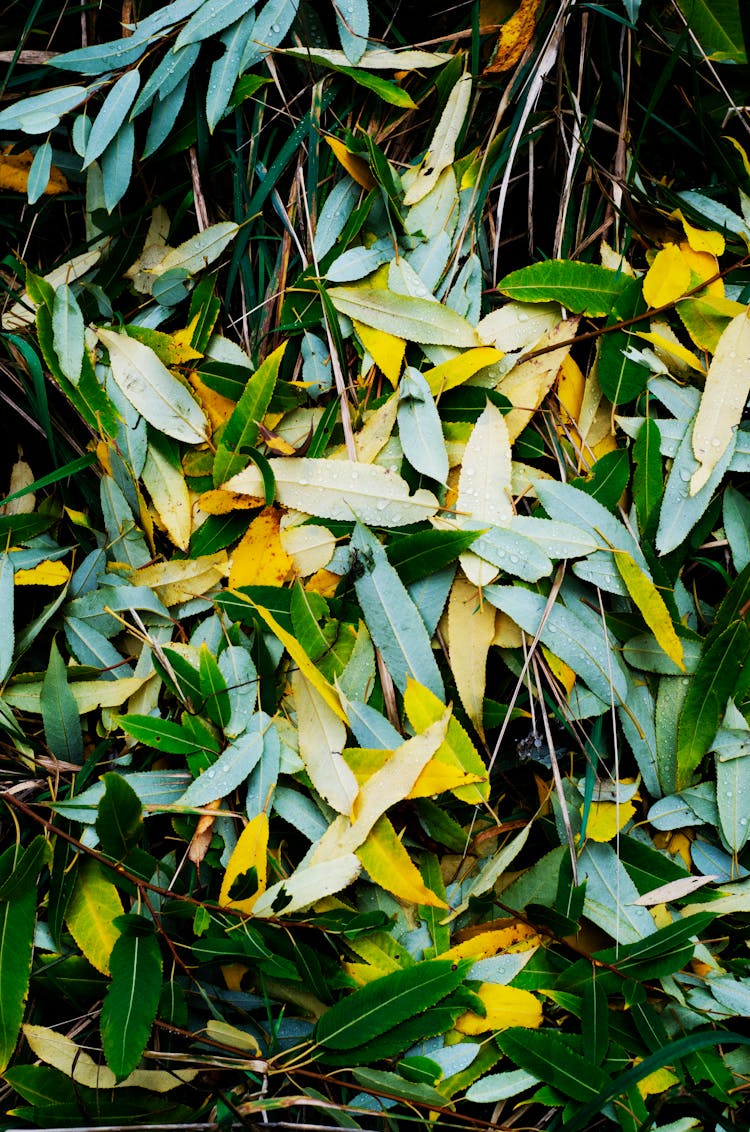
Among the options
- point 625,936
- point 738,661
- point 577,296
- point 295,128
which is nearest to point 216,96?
point 295,128

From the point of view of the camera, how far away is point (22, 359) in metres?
1.17

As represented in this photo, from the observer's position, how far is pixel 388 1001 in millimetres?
939

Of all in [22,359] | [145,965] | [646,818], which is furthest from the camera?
[22,359]

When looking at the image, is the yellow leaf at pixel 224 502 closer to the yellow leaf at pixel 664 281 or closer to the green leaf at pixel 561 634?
the green leaf at pixel 561 634

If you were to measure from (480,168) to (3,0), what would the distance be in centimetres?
76

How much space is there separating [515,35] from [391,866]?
3.63 feet

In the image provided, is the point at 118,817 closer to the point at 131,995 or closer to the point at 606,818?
the point at 131,995

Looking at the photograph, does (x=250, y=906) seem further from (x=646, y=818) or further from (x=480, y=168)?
(x=480, y=168)

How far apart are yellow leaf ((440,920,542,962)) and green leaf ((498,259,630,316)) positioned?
0.80 metres

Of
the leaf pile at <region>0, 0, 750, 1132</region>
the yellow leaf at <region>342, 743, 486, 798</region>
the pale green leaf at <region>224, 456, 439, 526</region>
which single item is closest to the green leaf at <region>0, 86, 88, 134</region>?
the leaf pile at <region>0, 0, 750, 1132</region>

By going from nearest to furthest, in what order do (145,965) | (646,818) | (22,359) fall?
1. (145,965)
2. (646,818)
3. (22,359)

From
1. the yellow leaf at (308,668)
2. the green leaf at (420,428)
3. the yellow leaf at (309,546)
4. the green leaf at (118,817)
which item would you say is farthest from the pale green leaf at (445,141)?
the green leaf at (118,817)

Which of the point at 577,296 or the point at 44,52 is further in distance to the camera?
the point at 44,52

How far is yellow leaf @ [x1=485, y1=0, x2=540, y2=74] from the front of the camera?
110 cm
